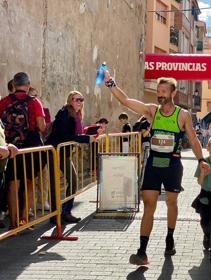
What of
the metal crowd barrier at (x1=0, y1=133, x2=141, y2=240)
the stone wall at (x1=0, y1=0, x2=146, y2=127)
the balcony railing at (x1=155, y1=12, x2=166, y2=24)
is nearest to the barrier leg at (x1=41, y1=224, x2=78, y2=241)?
the metal crowd barrier at (x1=0, y1=133, x2=141, y2=240)

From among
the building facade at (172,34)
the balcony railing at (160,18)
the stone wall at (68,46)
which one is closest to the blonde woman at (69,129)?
the stone wall at (68,46)

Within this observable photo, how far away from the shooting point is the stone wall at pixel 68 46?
29.3 ft

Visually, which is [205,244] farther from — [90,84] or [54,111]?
[90,84]

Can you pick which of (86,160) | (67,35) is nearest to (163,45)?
(67,35)

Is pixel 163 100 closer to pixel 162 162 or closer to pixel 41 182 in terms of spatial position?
pixel 162 162

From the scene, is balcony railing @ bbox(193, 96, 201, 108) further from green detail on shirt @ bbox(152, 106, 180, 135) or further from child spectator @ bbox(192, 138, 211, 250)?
green detail on shirt @ bbox(152, 106, 180, 135)

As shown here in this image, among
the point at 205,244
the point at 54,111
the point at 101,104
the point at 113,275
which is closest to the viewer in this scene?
the point at 113,275

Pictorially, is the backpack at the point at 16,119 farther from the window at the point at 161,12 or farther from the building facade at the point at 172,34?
the window at the point at 161,12

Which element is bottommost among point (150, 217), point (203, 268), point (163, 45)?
point (203, 268)

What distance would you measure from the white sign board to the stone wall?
192 centimetres

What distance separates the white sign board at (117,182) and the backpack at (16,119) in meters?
1.84

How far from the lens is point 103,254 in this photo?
6.07m

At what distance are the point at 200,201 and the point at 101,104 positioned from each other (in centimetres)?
999

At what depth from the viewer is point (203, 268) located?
5566 mm
